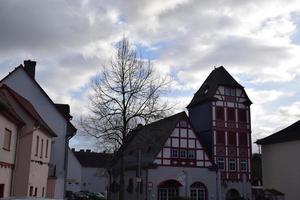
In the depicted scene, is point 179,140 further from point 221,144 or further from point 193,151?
point 221,144

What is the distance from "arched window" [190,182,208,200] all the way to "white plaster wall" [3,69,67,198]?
18924 millimetres

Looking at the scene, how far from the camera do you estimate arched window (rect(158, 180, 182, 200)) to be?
50062 mm

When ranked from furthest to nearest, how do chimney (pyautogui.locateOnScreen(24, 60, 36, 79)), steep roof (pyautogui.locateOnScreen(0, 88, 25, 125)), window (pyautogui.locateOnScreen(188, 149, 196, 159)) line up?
window (pyautogui.locateOnScreen(188, 149, 196, 159)) < chimney (pyautogui.locateOnScreen(24, 60, 36, 79)) < steep roof (pyautogui.locateOnScreen(0, 88, 25, 125))

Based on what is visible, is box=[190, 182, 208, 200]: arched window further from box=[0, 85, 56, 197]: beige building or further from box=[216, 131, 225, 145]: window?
box=[0, 85, 56, 197]: beige building

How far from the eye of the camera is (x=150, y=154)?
51.8 m

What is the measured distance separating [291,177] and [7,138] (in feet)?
122

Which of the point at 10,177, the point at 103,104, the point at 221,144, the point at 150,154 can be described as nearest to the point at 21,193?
the point at 10,177

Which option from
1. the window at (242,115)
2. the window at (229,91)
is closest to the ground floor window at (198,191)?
the window at (242,115)

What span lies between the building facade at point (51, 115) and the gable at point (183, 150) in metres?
16.1

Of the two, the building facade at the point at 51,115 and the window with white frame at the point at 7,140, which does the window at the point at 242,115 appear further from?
the window with white frame at the point at 7,140

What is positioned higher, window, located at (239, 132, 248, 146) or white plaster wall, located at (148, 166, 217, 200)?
window, located at (239, 132, 248, 146)

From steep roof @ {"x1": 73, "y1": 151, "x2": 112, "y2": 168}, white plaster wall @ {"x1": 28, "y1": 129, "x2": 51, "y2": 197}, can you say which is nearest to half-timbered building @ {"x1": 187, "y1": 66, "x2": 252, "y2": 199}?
white plaster wall @ {"x1": 28, "y1": 129, "x2": 51, "y2": 197}

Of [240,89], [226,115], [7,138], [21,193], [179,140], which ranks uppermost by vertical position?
[240,89]

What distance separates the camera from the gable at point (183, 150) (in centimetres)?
5084
